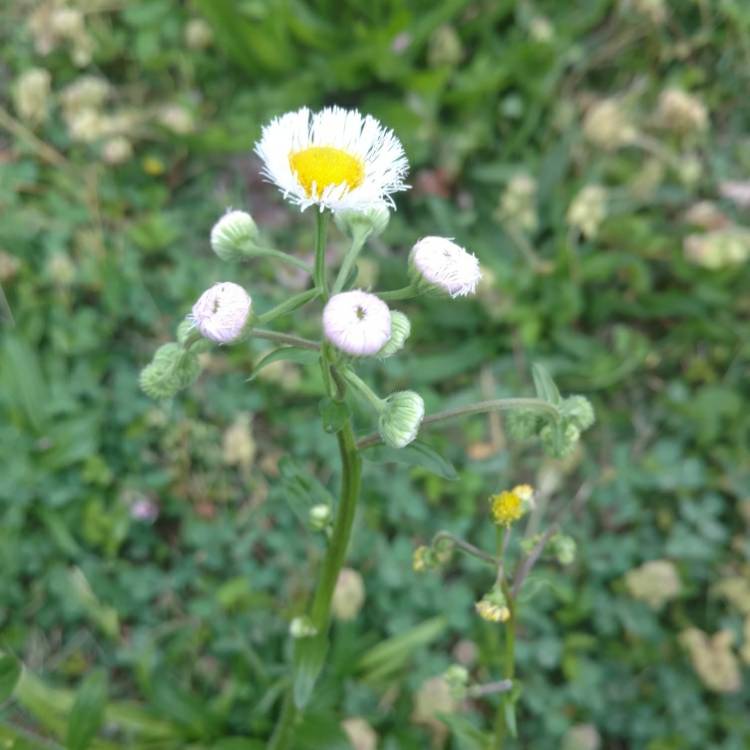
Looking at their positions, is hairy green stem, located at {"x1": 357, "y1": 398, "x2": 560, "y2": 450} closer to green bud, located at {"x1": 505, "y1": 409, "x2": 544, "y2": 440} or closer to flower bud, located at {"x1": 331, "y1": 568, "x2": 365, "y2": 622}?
green bud, located at {"x1": 505, "y1": 409, "x2": 544, "y2": 440}

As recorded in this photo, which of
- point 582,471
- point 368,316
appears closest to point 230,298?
point 368,316

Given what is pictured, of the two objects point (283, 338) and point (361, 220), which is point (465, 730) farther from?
point (361, 220)

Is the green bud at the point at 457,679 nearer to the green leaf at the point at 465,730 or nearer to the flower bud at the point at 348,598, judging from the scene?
the green leaf at the point at 465,730

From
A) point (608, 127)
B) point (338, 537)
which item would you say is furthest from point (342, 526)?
point (608, 127)

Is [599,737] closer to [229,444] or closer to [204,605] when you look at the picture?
[204,605]

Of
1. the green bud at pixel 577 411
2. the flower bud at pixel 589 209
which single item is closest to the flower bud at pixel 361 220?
the green bud at pixel 577 411

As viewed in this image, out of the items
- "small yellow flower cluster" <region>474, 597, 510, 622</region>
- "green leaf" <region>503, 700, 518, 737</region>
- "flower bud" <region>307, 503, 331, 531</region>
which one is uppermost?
"flower bud" <region>307, 503, 331, 531</region>

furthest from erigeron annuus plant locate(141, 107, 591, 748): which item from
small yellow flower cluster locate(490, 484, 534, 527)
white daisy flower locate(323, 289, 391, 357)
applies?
small yellow flower cluster locate(490, 484, 534, 527)
